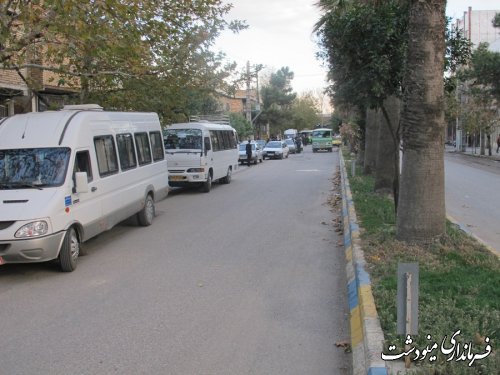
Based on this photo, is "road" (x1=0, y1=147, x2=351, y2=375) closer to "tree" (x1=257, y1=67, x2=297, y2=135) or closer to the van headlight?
the van headlight

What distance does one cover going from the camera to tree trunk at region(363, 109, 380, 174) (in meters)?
19.7

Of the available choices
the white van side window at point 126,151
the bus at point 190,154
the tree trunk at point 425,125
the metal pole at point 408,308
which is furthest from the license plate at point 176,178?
the metal pole at point 408,308

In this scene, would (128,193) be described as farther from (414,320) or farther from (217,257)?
(414,320)

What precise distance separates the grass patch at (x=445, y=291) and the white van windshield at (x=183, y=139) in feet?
31.5

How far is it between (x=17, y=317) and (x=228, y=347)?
2538 millimetres

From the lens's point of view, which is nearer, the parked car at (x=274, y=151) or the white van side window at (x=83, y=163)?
the white van side window at (x=83, y=163)

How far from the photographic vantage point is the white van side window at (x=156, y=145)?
12788 mm

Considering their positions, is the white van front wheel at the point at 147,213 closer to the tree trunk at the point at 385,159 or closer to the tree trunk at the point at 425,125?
the tree trunk at the point at 425,125

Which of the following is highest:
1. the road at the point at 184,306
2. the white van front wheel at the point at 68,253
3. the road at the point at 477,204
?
the white van front wheel at the point at 68,253

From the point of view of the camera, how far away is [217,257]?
865 centimetres

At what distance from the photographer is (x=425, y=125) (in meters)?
7.70


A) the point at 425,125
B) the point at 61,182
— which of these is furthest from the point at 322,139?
the point at 61,182

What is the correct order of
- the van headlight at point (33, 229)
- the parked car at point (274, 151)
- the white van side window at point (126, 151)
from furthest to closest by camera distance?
1. the parked car at point (274, 151)
2. the white van side window at point (126, 151)
3. the van headlight at point (33, 229)

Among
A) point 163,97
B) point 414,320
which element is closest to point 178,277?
point 414,320
